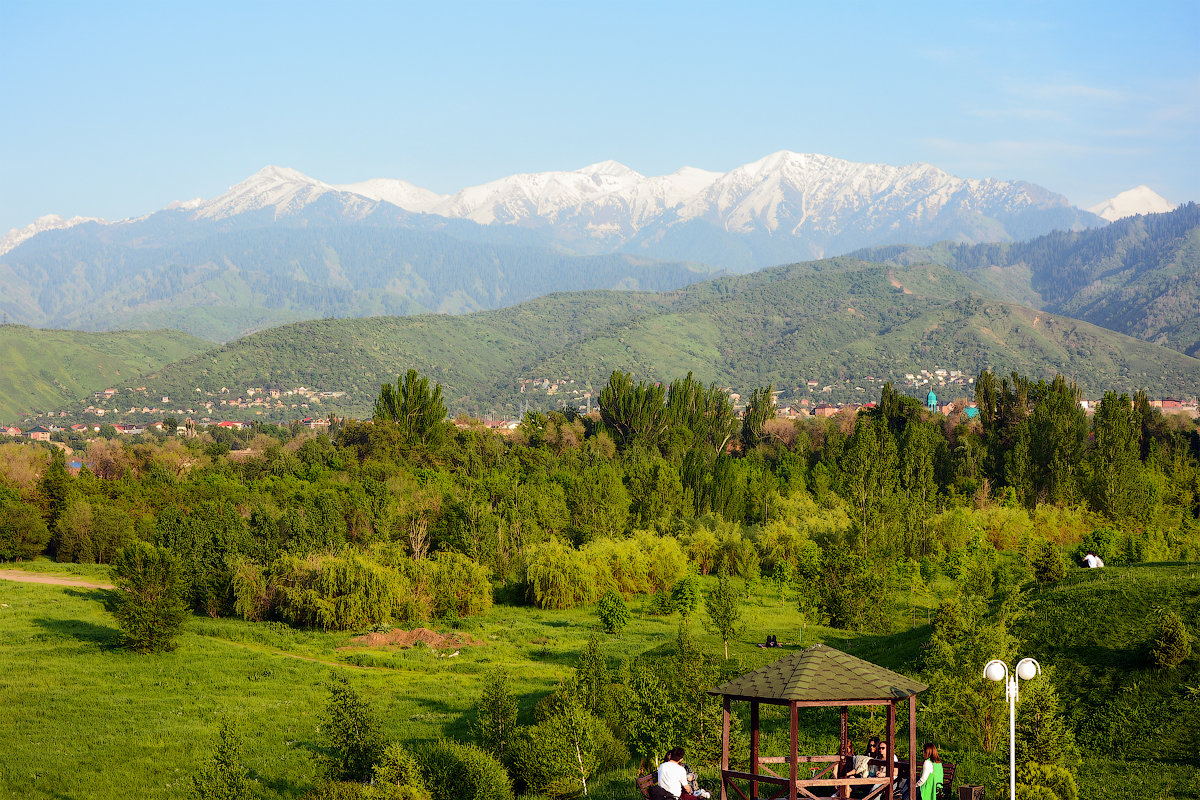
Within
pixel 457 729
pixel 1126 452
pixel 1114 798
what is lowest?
pixel 457 729

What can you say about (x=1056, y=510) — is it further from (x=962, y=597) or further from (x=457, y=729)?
(x=457, y=729)

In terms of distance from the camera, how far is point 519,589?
5269cm


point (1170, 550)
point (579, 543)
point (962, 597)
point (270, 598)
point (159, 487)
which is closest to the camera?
point (962, 597)

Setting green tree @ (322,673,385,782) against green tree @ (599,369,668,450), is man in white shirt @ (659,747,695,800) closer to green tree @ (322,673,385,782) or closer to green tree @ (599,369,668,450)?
green tree @ (322,673,385,782)

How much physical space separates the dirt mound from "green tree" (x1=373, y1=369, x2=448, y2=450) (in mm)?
39103

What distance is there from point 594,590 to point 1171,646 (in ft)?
106

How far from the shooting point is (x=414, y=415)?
8294 cm

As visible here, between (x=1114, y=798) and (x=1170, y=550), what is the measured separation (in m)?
38.1

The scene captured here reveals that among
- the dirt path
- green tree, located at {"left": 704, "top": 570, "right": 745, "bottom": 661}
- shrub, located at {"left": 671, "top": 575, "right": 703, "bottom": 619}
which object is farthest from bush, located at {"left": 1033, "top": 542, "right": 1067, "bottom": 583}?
the dirt path

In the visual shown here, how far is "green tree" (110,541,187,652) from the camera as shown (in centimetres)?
3828

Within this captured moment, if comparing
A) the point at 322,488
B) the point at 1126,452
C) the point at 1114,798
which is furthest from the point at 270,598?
the point at 1126,452

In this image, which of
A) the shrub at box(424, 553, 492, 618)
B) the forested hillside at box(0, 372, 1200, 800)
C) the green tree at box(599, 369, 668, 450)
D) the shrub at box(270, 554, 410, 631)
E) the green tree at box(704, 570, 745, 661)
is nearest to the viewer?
the forested hillside at box(0, 372, 1200, 800)

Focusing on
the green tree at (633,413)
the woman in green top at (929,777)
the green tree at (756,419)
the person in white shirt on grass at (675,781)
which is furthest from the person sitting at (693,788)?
the green tree at (756,419)

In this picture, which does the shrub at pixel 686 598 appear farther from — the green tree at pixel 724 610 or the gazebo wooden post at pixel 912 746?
the gazebo wooden post at pixel 912 746
